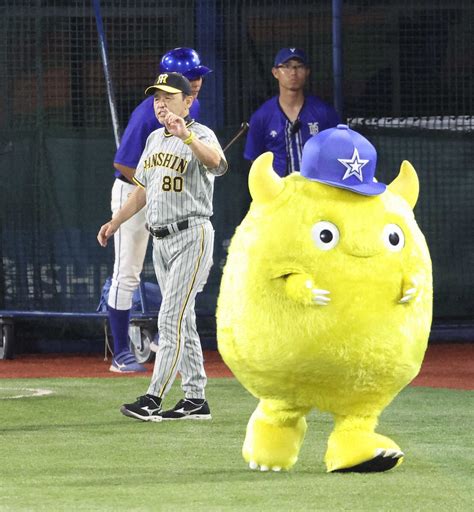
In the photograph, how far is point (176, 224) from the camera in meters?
7.57

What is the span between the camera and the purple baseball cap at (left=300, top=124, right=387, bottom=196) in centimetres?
561

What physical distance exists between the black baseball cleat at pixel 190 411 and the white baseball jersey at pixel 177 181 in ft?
3.10

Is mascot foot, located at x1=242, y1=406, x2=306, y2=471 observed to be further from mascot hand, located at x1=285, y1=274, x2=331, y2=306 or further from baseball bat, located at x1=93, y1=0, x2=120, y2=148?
baseball bat, located at x1=93, y1=0, x2=120, y2=148

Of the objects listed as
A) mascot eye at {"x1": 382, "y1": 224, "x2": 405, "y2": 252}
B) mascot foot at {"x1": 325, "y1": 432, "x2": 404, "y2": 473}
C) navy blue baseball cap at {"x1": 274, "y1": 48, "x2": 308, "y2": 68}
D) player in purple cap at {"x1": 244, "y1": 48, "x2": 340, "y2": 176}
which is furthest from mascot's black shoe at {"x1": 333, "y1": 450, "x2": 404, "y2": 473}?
navy blue baseball cap at {"x1": 274, "y1": 48, "x2": 308, "y2": 68}

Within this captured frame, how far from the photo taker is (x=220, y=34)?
11586mm

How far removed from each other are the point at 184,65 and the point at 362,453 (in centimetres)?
303

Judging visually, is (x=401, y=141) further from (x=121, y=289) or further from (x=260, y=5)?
(x=121, y=289)

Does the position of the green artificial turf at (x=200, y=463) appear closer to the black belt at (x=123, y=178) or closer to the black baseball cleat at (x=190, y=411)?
the black baseball cleat at (x=190, y=411)

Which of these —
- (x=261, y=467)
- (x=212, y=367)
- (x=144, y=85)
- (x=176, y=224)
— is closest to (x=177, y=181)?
(x=176, y=224)

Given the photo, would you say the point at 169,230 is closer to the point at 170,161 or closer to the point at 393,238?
the point at 170,161

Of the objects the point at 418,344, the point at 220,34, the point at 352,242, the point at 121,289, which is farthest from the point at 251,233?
the point at 220,34

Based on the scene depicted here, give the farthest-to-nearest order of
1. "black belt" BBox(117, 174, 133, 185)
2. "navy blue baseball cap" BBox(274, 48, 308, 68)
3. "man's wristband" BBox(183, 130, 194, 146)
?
"navy blue baseball cap" BBox(274, 48, 308, 68) < "black belt" BBox(117, 174, 133, 185) < "man's wristband" BBox(183, 130, 194, 146)

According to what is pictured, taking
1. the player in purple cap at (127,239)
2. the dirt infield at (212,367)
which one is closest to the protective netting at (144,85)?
the dirt infield at (212,367)

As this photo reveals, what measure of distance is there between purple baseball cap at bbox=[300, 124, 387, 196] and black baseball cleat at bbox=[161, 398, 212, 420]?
2.40 m
